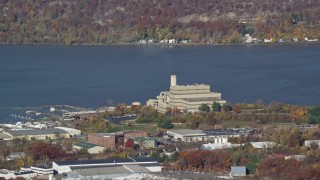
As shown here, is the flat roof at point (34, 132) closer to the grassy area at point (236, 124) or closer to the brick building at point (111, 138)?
the brick building at point (111, 138)

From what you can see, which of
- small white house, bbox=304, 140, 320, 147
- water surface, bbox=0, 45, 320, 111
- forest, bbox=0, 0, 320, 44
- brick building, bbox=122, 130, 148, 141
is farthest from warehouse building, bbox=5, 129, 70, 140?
forest, bbox=0, 0, 320, 44

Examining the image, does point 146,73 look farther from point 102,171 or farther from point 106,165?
point 102,171

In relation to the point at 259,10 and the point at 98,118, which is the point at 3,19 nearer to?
the point at 259,10

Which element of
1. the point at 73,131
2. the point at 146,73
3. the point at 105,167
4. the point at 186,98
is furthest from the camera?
the point at 146,73

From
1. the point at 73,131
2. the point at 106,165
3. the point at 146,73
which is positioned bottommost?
the point at 146,73

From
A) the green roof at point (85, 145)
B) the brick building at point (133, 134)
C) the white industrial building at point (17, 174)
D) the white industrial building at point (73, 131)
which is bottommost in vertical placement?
the white industrial building at point (73, 131)

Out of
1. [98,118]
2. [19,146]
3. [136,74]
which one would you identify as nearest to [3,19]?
[136,74]

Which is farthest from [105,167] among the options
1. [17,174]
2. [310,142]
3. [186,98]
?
[186,98]

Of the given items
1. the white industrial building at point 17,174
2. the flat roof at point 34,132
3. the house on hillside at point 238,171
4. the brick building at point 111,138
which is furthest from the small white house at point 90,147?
the house on hillside at point 238,171
